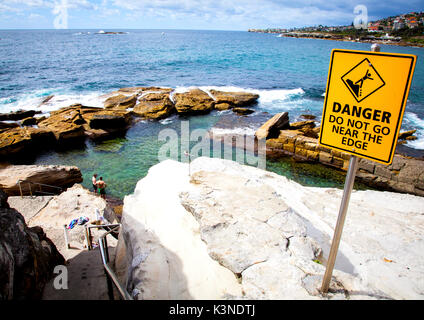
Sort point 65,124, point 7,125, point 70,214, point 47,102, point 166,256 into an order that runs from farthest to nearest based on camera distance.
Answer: point 47,102 → point 65,124 → point 7,125 → point 70,214 → point 166,256

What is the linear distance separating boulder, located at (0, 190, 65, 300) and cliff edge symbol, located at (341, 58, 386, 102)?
16.8ft

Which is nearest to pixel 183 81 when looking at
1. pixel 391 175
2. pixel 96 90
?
pixel 96 90

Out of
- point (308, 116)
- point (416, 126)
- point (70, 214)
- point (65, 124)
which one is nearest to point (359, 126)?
point (70, 214)

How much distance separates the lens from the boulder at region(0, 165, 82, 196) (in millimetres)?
11539

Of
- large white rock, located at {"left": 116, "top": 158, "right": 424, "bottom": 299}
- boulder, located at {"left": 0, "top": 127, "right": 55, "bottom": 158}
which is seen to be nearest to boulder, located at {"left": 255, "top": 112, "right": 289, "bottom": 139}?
large white rock, located at {"left": 116, "top": 158, "right": 424, "bottom": 299}

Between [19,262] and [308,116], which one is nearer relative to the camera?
[19,262]

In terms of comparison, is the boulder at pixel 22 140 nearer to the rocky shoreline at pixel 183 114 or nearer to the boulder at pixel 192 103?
the rocky shoreline at pixel 183 114

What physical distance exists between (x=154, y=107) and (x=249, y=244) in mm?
23224

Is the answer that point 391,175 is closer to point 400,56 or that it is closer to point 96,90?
point 400,56

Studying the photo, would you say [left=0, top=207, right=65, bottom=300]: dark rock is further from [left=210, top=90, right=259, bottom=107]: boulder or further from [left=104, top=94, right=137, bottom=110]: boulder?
[left=210, top=90, right=259, bottom=107]: boulder

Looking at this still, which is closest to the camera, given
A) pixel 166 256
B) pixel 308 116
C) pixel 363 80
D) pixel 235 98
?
pixel 363 80

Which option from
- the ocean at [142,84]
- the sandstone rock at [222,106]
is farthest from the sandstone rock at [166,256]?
the sandstone rock at [222,106]

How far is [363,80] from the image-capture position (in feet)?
8.96

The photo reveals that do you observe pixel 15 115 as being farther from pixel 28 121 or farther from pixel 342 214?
pixel 342 214
